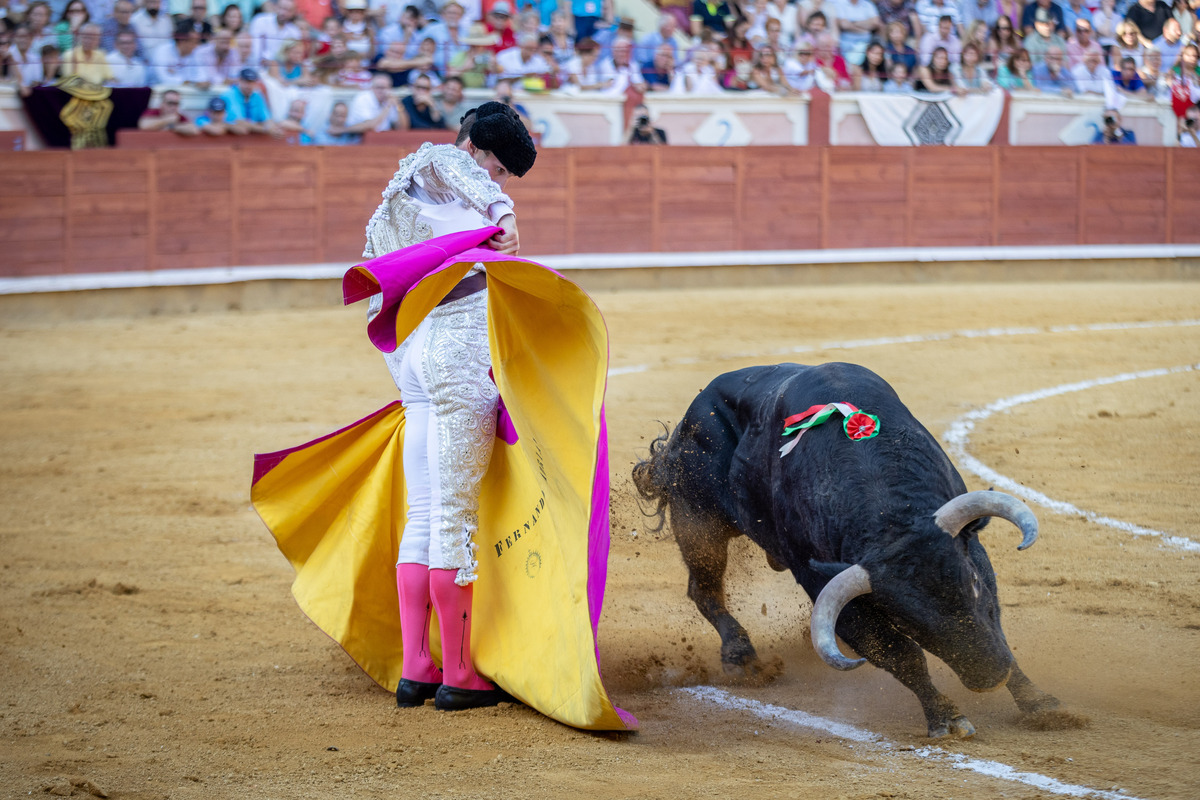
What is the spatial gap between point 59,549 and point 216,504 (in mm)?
667

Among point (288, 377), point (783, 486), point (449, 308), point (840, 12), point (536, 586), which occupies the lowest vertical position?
point (288, 377)

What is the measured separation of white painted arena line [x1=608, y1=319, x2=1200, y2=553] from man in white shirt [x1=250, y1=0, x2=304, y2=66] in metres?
4.44

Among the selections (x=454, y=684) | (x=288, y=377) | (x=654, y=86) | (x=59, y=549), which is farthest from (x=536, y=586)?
(x=654, y=86)

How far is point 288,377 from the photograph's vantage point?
263 inches

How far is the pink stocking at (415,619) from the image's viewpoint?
2562 millimetres

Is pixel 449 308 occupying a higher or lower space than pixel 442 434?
higher

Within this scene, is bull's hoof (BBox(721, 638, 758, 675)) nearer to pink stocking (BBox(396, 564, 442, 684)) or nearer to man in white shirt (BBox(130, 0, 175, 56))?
pink stocking (BBox(396, 564, 442, 684))

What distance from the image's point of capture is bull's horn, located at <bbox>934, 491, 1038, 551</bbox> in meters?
2.11

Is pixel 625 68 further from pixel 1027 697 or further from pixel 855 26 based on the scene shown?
pixel 1027 697

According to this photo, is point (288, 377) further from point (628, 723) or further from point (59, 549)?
point (628, 723)

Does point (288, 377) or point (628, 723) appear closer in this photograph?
point (628, 723)

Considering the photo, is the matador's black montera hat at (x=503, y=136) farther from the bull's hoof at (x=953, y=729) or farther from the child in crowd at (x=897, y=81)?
the child in crowd at (x=897, y=81)

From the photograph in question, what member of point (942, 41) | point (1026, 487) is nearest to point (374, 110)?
point (942, 41)

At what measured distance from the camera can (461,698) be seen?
2551 millimetres
